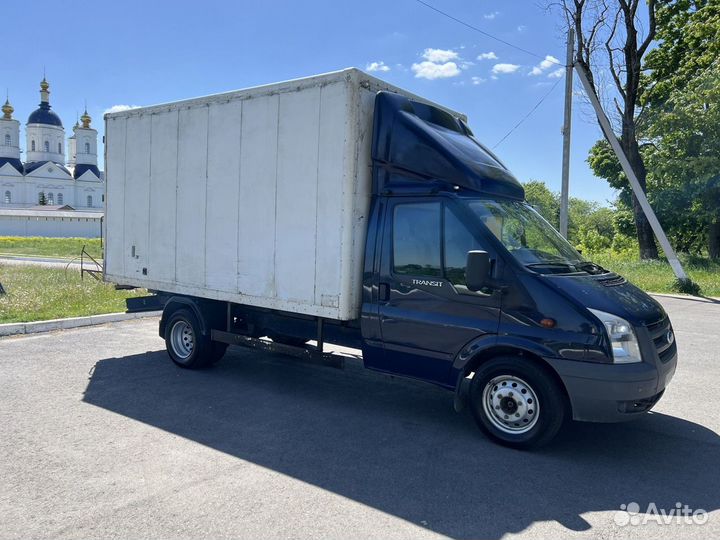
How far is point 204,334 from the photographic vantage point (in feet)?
23.2

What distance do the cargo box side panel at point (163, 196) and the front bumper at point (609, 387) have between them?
16.1 feet

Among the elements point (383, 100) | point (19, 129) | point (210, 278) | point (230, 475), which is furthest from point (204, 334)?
point (19, 129)

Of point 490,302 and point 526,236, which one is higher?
point 526,236

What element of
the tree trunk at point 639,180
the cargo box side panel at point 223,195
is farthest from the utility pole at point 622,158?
the cargo box side panel at point 223,195

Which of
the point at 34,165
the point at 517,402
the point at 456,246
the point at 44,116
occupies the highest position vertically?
the point at 44,116

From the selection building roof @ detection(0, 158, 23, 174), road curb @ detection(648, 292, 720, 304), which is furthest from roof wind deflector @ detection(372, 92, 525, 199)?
building roof @ detection(0, 158, 23, 174)

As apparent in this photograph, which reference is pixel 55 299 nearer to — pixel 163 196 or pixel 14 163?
pixel 163 196

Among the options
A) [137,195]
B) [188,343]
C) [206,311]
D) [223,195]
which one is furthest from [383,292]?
[137,195]

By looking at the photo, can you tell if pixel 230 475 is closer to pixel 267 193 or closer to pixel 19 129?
pixel 267 193

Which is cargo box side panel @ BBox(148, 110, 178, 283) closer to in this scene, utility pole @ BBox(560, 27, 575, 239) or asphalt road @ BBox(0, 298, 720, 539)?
asphalt road @ BBox(0, 298, 720, 539)

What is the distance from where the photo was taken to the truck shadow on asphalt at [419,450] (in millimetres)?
3881

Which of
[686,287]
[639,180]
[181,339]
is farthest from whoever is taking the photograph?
[639,180]

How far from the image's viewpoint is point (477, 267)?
15.0ft

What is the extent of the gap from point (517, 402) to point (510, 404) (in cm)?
8
